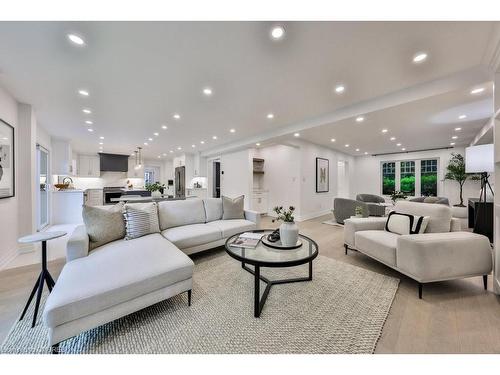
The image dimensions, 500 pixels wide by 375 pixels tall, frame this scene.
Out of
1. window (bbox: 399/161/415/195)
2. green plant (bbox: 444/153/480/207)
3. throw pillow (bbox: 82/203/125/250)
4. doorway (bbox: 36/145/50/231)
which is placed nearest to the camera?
throw pillow (bbox: 82/203/125/250)

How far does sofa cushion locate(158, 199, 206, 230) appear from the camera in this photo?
2.88 metres

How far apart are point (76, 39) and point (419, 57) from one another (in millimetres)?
3365

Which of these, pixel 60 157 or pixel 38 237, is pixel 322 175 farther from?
pixel 60 157

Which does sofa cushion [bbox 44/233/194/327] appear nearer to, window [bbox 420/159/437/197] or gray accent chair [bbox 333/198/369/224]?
gray accent chair [bbox 333/198/369/224]

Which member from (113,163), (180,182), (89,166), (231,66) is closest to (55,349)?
(231,66)

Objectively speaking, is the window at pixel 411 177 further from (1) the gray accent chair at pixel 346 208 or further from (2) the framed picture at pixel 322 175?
(1) the gray accent chair at pixel 346 208

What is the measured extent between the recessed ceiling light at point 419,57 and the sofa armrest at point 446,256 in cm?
187

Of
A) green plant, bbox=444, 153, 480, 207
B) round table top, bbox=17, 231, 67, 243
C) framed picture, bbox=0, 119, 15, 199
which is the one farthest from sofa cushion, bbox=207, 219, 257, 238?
green plant, bbox=444, 153, 480, 207

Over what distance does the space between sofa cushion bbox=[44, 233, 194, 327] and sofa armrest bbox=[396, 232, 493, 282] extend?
2.16m

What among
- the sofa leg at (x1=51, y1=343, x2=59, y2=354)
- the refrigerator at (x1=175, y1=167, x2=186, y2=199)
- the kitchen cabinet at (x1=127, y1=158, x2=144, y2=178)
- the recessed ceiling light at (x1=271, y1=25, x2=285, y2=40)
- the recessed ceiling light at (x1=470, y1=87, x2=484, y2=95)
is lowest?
the sofa leg at (x1=51, y1=343, x2=59, y2=354)

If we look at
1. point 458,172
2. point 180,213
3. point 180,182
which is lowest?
point 180,213

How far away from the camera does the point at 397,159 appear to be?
25.8 ft

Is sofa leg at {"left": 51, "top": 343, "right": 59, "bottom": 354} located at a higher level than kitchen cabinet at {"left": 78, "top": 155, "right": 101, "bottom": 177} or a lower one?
lower
